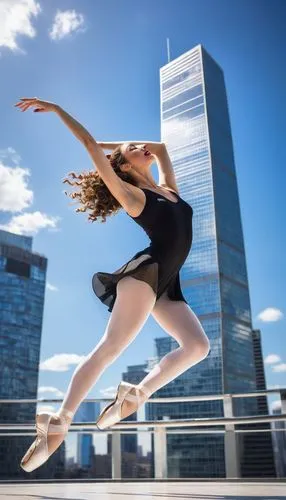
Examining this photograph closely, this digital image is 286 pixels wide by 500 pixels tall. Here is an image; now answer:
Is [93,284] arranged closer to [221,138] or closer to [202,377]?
[202,377]

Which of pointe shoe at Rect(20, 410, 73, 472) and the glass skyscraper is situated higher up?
the glass skyscraper

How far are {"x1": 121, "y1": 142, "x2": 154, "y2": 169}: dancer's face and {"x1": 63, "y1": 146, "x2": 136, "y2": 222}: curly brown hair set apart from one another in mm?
37

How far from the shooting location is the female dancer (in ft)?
6.30

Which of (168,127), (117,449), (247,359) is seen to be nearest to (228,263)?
(247,359)

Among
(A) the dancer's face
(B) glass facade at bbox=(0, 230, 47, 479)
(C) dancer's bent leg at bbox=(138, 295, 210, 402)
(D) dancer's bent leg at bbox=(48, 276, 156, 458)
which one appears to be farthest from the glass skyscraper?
(D) dancer's bent leg at bbox=(48, 276, 156, 458)

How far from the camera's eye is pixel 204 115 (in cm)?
9506

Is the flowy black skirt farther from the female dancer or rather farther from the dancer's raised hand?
the dancer's raised hand

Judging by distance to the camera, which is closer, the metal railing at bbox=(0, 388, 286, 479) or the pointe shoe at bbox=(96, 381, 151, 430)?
the pointe shoe at bbox=(96, 381, 151, 430)

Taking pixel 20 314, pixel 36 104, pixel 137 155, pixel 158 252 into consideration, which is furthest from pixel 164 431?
pixel 20 314

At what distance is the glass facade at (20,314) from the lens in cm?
7700

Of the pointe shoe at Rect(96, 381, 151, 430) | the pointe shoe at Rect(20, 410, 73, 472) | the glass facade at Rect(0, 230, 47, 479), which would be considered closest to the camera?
the pointe shoe at Rect(20, 410, 73, 472)

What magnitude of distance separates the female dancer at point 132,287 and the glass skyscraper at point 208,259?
227ft

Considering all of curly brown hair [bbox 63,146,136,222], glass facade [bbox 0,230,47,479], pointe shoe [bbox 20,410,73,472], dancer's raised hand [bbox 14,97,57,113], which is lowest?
pointe shoe [bbox 20,410,73,472]

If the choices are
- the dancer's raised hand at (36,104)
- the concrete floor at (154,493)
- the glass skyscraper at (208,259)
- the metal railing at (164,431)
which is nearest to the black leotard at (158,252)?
the dancer's raised hand at (36,104)
